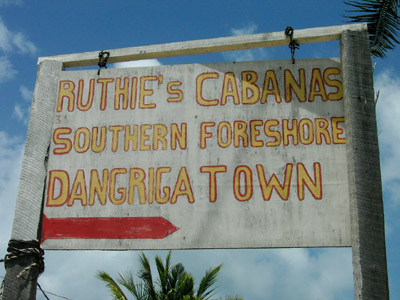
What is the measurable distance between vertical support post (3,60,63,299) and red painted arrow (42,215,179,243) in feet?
0.55

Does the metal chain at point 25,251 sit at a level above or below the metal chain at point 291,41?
below

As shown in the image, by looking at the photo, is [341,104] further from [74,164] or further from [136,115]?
[74,164]

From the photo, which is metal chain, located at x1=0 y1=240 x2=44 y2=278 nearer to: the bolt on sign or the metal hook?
the bolt on sign

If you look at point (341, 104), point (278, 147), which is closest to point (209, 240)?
point (278, 147)

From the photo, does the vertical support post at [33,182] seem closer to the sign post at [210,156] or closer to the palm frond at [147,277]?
the sign post at [210,156]

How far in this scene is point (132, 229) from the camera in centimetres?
477

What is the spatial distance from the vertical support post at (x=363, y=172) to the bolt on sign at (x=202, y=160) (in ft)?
0.39

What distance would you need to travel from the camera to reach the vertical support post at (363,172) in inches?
169

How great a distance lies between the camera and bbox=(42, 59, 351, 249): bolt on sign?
465 cm

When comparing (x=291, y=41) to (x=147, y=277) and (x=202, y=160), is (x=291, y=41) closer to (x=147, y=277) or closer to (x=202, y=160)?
(x=202, y=160)

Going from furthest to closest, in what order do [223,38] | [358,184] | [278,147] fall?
[223,38] < [278,147] < [358,184]

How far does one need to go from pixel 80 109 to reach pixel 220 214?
5.51 feet

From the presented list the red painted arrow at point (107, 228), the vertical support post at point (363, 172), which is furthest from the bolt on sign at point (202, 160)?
the vertical support post at point (363, 172)

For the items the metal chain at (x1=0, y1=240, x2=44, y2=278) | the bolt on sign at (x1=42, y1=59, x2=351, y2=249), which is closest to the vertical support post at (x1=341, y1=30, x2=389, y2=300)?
the bolt on sign at (x1=42, y1=59, x2=351, y2=249)
